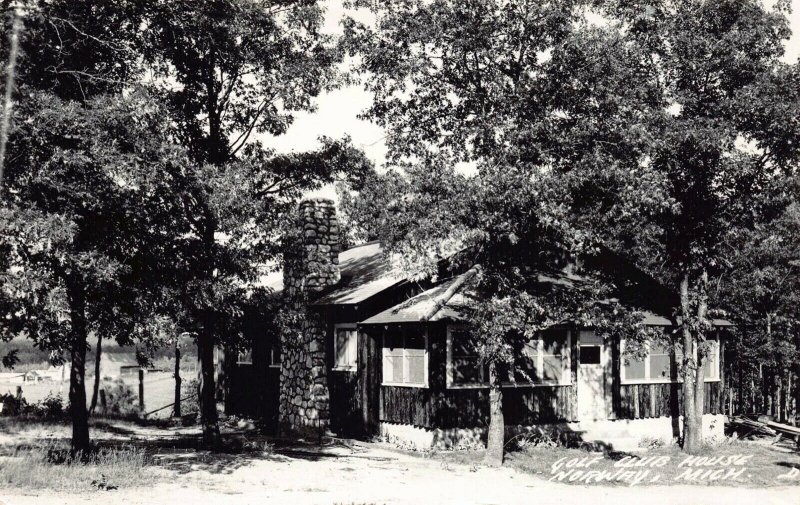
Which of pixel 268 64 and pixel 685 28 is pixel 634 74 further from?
pixel 268 64

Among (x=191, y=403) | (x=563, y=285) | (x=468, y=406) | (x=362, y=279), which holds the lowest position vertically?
(x=191, y=403)

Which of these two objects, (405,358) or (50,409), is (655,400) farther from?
(50,409)

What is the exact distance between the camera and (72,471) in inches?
523

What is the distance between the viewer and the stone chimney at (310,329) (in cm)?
2211

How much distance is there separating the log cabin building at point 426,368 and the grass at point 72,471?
4.87 m

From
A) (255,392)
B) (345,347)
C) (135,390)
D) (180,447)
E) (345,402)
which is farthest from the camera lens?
(135,390)

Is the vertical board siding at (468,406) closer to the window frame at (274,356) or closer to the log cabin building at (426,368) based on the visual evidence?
the log cabin building at (426,368)

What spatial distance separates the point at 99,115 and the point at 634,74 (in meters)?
12.9

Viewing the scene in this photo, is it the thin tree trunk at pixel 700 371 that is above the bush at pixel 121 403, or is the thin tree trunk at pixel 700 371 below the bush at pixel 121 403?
above

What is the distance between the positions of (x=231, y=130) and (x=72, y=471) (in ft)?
29.2

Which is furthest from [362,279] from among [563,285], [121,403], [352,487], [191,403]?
[121,403]

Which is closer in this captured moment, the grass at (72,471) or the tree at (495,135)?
the grass at (72,471)

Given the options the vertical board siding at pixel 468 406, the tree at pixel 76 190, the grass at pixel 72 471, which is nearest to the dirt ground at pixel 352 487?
the grass at pixel 72 471

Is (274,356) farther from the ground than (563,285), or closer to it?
closer to it
